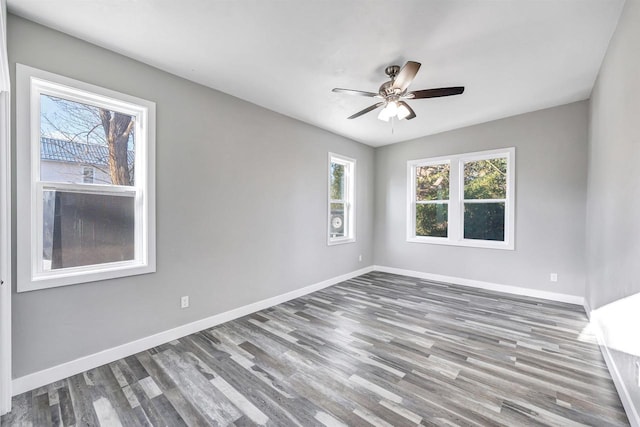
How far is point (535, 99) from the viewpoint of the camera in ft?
11.6

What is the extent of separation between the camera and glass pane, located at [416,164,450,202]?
194 inches

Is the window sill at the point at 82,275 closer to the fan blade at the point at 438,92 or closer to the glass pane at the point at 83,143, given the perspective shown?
the glass pane at the point at 83,143

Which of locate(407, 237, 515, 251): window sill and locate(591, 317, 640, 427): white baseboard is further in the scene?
locate(407, 237, 515, 251): window sill

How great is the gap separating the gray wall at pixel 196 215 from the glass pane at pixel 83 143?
0.24 m

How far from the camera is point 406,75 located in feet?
7.50

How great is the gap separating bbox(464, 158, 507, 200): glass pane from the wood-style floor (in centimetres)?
197

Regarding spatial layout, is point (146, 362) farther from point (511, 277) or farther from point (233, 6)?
point (511, 277)

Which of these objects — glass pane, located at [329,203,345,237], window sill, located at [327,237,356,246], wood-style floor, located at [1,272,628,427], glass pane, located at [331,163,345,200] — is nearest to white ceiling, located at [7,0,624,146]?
glass pane, located at [331,163,345,200]

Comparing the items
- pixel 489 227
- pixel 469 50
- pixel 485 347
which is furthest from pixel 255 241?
pixel 489 227

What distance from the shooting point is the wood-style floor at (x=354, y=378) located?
1.74m

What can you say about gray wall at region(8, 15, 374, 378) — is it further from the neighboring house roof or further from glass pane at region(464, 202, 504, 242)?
glass pane at region(464, 202, 504, 242)

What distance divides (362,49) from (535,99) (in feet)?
8.95

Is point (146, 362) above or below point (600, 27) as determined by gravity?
below

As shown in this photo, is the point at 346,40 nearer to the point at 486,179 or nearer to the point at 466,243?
the point at 486,179
